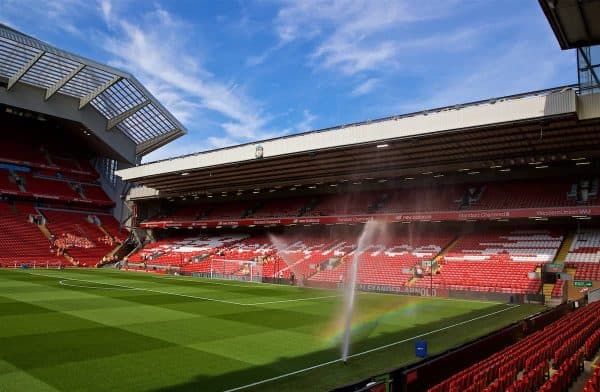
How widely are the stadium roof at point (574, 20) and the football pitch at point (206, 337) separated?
411 inches

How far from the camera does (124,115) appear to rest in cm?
5884

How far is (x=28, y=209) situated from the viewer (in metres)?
61.6

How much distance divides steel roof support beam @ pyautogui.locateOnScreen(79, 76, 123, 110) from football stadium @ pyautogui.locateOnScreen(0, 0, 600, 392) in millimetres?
456

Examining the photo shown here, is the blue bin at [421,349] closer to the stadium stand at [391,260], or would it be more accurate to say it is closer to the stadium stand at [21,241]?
the stadium stand at [391,260]

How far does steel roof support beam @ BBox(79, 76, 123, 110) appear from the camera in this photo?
50438 mm

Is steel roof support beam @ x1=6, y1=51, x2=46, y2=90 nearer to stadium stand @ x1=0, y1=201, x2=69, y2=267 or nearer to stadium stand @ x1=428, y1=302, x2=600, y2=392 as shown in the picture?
stadium stand @ x1=0, y1=201, x2=69, y2=267

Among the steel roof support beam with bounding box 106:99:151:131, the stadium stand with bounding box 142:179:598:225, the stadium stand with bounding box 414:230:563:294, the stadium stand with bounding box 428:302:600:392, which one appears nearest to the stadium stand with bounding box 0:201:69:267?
the steel roof support beam with bounding box 106:99:151:131

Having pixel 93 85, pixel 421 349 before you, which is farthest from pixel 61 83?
pixel 421 349

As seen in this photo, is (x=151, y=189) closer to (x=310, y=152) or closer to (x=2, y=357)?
(x=310, y=152)

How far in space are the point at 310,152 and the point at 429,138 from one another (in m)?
10.2

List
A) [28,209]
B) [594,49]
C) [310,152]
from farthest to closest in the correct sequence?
[28,209]
[310,152]
[594,49]

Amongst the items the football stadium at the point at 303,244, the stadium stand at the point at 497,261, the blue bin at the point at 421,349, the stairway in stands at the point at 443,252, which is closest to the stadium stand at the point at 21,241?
the football stadium at the point at 303,244

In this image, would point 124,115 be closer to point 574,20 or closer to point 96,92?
point 96,92

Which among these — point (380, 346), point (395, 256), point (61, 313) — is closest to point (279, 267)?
point (395, 256)
